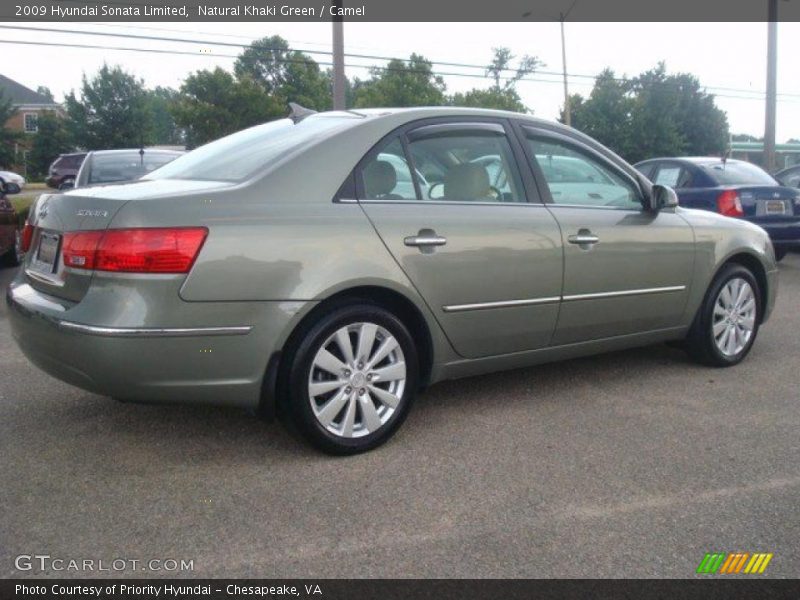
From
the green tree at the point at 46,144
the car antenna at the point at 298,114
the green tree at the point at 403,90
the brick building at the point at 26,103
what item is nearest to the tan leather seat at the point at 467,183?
the car antenna at the point at 298,114

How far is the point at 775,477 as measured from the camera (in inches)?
136

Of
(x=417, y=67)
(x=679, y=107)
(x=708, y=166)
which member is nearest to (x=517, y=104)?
(x=417, y=67)

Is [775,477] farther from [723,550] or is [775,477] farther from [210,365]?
[210,365]

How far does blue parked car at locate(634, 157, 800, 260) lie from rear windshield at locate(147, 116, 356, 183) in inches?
258

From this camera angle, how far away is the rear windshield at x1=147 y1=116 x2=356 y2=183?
3748mm

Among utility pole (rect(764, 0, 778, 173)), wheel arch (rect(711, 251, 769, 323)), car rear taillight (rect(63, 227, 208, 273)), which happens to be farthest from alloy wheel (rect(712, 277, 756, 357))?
utility pole (rect(764, 0, 778, 173))

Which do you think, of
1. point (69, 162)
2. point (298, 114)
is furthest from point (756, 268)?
point (69, 162)

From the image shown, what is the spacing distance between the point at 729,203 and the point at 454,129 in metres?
6.23

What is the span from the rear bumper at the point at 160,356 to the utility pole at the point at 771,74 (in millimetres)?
17983

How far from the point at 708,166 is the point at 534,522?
8.03 meters

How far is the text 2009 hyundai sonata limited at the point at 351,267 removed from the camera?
3207mm

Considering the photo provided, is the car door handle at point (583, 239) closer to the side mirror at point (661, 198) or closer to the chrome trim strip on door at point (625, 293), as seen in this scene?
the chrome trim strip on door at point (625, 293)
